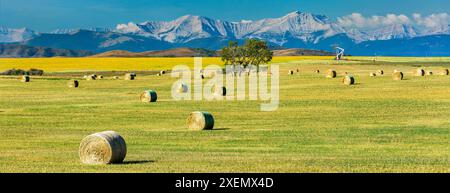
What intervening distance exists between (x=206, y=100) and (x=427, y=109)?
58.5ft

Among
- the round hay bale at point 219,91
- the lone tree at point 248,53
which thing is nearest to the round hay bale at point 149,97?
the round hay bale at point 219,91

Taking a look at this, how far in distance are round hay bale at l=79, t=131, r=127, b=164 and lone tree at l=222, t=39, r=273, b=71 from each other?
342 feet

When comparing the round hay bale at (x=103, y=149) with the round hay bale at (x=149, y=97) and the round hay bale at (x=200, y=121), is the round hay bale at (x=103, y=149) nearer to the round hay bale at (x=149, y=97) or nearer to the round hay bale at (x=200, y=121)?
the round hay bale at (x=200, y=121)

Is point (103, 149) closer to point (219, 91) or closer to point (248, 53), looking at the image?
point (219, 91)

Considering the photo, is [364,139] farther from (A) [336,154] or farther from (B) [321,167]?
(B) [321,167]

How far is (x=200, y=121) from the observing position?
117 feet

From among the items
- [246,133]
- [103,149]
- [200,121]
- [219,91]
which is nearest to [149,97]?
[219,91]

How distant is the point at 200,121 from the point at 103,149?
13.0m

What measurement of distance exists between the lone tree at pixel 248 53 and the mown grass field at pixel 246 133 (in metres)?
65.1

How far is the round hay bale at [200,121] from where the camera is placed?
35719 millimetres

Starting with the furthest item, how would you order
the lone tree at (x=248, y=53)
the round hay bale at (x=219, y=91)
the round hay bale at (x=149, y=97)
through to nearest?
the lone tree at (x=248, y=53), the round hay bale at (x=219, y=91), the round hay bale at (x=149, y=97)

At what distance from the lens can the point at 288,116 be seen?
4391 centimetres

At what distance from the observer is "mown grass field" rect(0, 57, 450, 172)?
2297 centimetres
